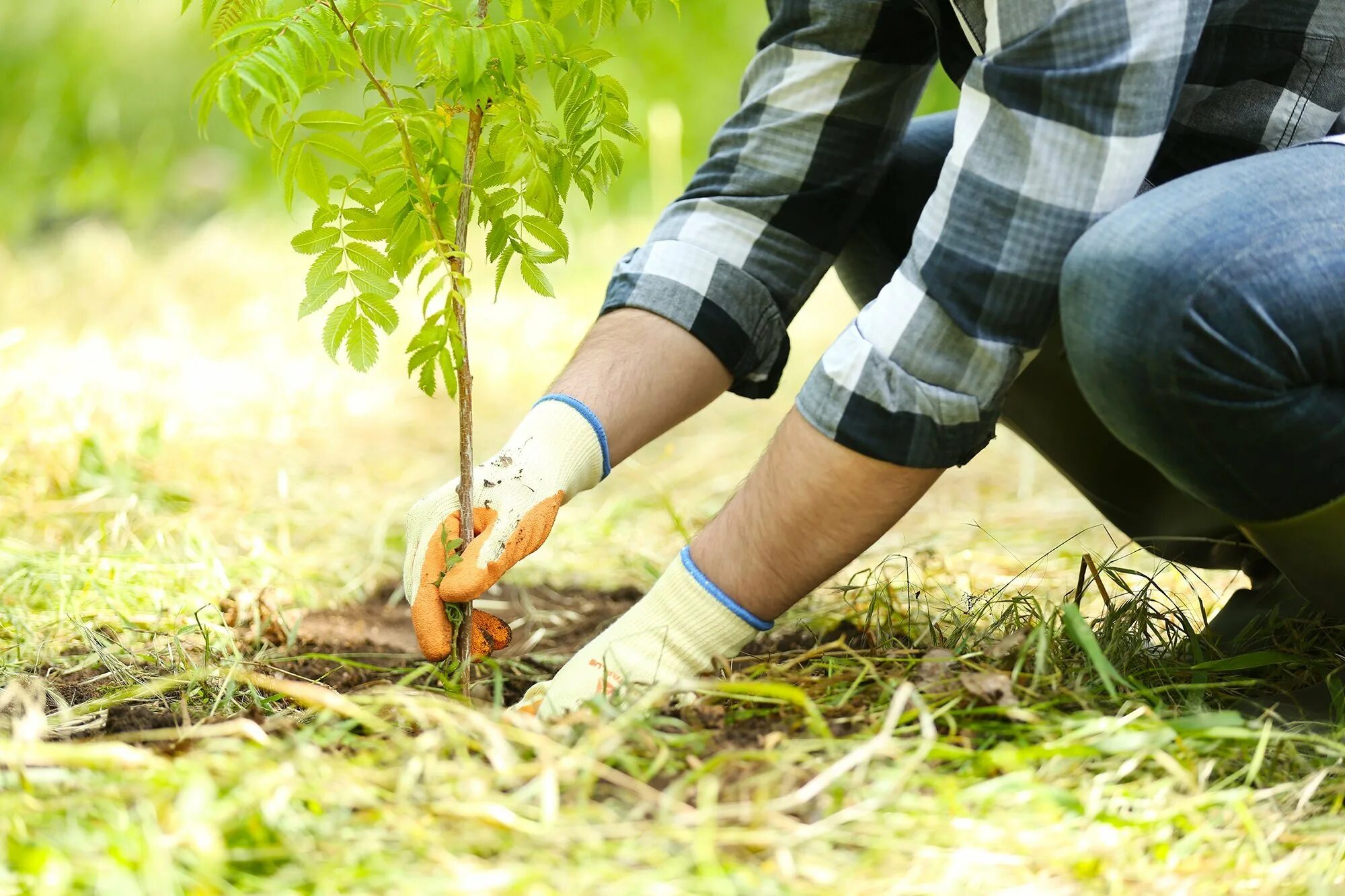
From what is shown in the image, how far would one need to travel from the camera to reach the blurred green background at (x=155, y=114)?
12.3 feet

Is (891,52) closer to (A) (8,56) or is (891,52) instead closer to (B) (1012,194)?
(B) (1012,194)

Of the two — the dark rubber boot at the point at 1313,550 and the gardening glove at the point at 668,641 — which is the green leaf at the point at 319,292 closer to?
the gardening glove at the point at 668,641

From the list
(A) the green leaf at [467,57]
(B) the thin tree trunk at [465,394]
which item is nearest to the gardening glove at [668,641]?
(B) the thin tree trunk at [465,394]

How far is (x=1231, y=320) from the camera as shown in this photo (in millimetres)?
942

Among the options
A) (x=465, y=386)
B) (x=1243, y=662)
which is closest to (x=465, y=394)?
(x=465, y=386)

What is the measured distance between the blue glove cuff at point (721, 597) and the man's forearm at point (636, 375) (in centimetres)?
25

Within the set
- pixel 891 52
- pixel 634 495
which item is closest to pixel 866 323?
pixel 891 52

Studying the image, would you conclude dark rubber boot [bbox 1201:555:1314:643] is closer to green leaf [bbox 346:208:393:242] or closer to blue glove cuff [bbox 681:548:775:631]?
blue glove cuff [bbox 681:548:775:631]

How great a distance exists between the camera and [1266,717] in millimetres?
979

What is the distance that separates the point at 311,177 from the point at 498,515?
373 millimetres

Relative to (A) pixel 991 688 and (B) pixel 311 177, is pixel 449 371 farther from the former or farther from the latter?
(A) pixel 991 688

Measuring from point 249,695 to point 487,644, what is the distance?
0.24 meters

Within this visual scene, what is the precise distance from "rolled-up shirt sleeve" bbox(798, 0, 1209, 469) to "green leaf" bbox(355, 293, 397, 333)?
375mm

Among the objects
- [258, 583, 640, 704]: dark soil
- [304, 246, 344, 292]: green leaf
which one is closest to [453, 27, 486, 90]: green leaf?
[304, 246, 344, 292]: green leaf
